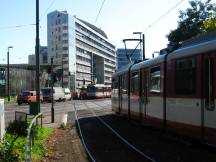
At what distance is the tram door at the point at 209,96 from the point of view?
46.3 feet

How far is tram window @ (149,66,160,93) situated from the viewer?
66.0ft

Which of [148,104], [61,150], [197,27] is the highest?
[197,27]

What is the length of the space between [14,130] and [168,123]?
5393 mm

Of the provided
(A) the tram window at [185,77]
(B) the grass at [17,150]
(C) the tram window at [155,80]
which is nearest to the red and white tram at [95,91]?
(C) the tram window at [155,80]

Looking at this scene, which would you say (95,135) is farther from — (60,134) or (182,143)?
(182,143)

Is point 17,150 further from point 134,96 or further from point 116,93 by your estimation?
point 116,93

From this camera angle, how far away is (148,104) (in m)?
22.1

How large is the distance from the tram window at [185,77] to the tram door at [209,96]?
0.85 m

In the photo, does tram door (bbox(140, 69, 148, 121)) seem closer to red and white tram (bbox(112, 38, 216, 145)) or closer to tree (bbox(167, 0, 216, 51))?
red and white tram (bbox(112, 38, 216, 145))

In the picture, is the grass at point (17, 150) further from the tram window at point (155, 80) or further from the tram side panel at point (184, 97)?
the tram window at point (155, 80)

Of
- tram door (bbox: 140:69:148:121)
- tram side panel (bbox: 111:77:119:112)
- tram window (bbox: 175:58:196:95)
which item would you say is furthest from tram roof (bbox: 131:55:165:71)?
tram side panel (bbox: 111:77:119:112)

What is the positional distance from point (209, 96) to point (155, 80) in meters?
6.31

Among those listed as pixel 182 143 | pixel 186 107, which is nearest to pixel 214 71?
pixel 186 107

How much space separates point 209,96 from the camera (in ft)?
47.2
